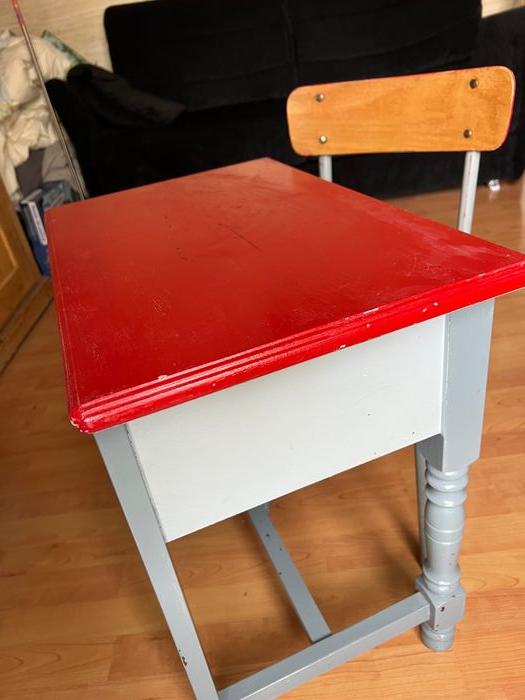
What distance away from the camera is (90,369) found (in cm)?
46

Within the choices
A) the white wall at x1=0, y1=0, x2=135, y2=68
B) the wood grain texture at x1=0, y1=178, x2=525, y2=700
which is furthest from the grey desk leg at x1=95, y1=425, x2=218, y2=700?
the white wall at x1=0, y1=0, x2=135, y2=68

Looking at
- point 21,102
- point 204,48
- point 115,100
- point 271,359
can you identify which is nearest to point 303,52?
point 204,48

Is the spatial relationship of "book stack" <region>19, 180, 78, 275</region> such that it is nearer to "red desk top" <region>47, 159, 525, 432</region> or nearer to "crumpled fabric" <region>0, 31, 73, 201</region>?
"crumpled fabric" <region>0, 31, 73, 201</region>

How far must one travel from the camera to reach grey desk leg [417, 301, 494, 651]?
0.59m

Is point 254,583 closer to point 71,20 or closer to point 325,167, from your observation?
point 325,167

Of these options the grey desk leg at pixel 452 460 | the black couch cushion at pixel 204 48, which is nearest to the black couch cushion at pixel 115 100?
the black couch cushion at pixel 204 48

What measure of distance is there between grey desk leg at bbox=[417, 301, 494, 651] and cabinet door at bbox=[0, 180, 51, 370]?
5.24 ft

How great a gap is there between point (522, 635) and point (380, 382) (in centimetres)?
57

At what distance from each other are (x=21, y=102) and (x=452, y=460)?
2.34m

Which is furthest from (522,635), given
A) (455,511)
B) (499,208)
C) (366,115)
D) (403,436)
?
(499,208)

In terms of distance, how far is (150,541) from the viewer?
1.87 ft

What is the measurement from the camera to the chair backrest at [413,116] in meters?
0.84

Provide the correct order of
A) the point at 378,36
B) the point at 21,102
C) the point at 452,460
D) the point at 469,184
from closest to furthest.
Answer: the point at 452,460, the point at 469,184, the point at 21,102, the point at 378,36

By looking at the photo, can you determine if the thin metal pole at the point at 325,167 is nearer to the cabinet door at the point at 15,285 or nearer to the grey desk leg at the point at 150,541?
the grey desk leg at the point at 150,541
